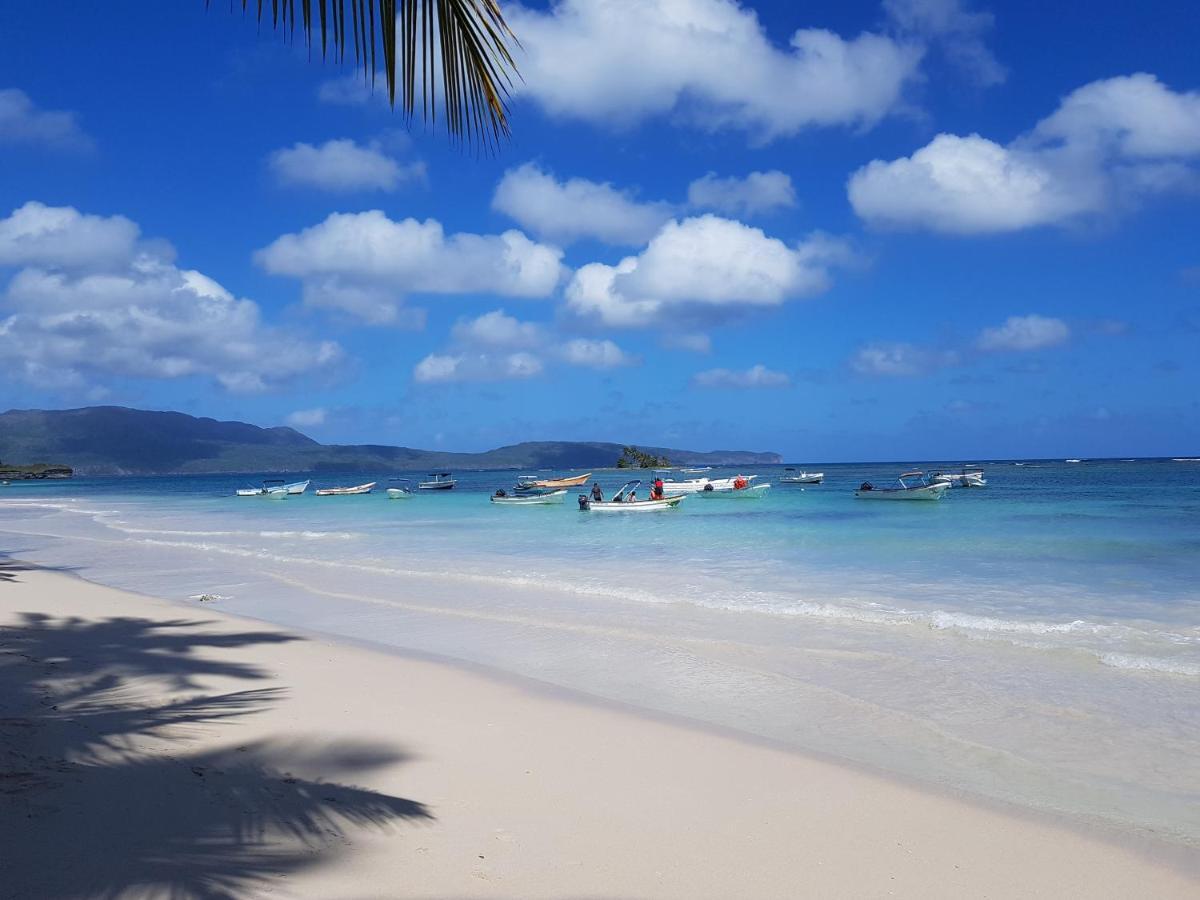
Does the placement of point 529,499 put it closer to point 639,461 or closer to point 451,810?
point 451,810

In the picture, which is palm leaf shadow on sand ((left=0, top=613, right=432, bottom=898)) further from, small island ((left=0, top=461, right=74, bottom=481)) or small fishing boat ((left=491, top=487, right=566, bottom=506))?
small island ((left=0, top=461, right=74, bottom=481))

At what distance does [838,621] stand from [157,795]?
949cm

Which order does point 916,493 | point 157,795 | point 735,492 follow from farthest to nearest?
1. point 735,492
2. point 916,493
3. point 157,795

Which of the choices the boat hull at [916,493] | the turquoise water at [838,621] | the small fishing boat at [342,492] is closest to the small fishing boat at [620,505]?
the turquoise water at [838,621]

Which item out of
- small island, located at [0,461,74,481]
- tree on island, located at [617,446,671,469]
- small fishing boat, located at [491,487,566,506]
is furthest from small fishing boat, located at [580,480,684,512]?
small island, located at [0,461,74,481]

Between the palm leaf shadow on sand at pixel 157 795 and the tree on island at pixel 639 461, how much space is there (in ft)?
365

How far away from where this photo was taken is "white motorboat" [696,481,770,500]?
50.9 m

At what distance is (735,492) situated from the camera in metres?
52.2

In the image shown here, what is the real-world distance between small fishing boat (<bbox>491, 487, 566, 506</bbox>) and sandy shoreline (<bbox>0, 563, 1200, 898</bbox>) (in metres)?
38.8

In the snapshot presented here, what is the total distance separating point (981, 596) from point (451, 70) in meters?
13.7

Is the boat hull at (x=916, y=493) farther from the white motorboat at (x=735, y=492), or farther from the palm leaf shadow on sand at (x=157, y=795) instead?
the palm leaf shadow on sand at (x=157, y=795)

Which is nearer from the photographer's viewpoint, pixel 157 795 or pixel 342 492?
pixel 157 795

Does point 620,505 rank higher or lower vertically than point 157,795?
higher

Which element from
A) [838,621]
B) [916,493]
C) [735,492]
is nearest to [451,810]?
[838,621]
